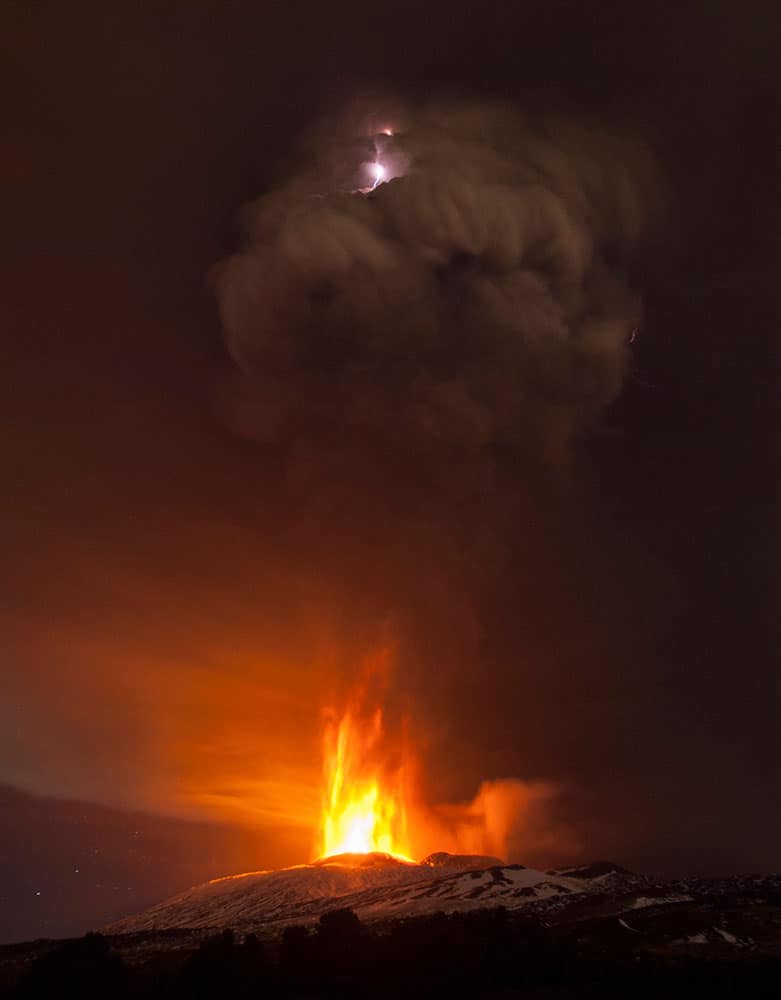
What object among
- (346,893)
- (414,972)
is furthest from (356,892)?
(414,972)

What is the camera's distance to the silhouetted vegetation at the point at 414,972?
208ft

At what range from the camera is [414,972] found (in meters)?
67.2

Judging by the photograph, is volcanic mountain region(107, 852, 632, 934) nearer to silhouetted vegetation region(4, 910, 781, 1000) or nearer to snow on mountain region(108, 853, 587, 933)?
snow on mountain region(108, 853, 587, 933)

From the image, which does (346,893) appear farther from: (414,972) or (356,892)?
(414,972)

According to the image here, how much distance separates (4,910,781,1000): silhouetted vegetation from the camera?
63531 millimetres

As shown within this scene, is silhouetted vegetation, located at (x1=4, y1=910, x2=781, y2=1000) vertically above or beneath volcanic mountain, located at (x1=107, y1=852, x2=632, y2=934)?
beneath

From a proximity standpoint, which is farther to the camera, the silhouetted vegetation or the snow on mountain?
the snow on mountain

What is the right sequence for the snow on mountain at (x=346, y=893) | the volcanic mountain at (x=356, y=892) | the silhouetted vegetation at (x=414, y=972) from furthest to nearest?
1. the snow on mountain at (x=346, y=893)
2. the volcanic mountain at (x=356, y=892)
3. the silhouetted vegetation at (x=414, y=972)

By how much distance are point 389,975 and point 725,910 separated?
192 ft

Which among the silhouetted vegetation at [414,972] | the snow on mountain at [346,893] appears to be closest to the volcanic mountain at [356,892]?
the snow on mountain at [346,893]

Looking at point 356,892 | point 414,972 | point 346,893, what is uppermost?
point 346,893

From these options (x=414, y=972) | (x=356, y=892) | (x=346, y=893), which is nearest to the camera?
(x=414, y=972)

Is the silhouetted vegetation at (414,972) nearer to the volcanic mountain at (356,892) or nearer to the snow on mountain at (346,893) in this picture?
the volcanic mountain at (356,892)

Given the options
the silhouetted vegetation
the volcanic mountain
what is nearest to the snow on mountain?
the volcanic mountain
